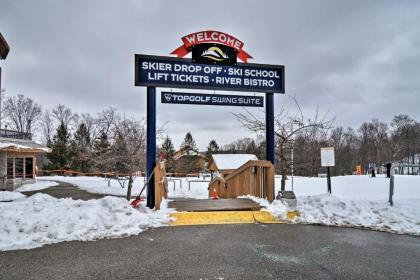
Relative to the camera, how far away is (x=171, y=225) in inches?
237

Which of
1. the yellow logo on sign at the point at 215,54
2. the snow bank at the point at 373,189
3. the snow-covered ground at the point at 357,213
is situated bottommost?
the snow bank at the point at 373,189

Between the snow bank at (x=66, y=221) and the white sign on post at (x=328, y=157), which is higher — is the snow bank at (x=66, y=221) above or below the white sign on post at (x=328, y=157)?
below

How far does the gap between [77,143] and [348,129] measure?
65797 millimetres

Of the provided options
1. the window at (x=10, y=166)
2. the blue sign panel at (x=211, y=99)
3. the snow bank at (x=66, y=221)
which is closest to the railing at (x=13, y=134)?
the window at (x=10, y=166)

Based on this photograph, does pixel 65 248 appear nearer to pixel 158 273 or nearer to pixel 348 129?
pixel 158 273

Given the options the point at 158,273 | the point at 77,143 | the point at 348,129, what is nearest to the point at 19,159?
the point at 77,143

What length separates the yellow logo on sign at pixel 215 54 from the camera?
782cm

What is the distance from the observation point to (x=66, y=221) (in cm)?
541

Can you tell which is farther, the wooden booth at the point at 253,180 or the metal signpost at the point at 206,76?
the wooden booth at the point at 253,180

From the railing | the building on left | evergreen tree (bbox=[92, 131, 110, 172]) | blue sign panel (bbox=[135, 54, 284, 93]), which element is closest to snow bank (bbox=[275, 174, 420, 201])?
blue sign panel (bbox=[135, 54, 284, 93])

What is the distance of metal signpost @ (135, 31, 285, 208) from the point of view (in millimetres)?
7488

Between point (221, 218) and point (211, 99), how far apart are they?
3.41 meters

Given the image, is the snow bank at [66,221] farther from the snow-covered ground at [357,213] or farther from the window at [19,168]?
the window at [19,168]

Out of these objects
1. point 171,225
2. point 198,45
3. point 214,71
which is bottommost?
point 171,225
